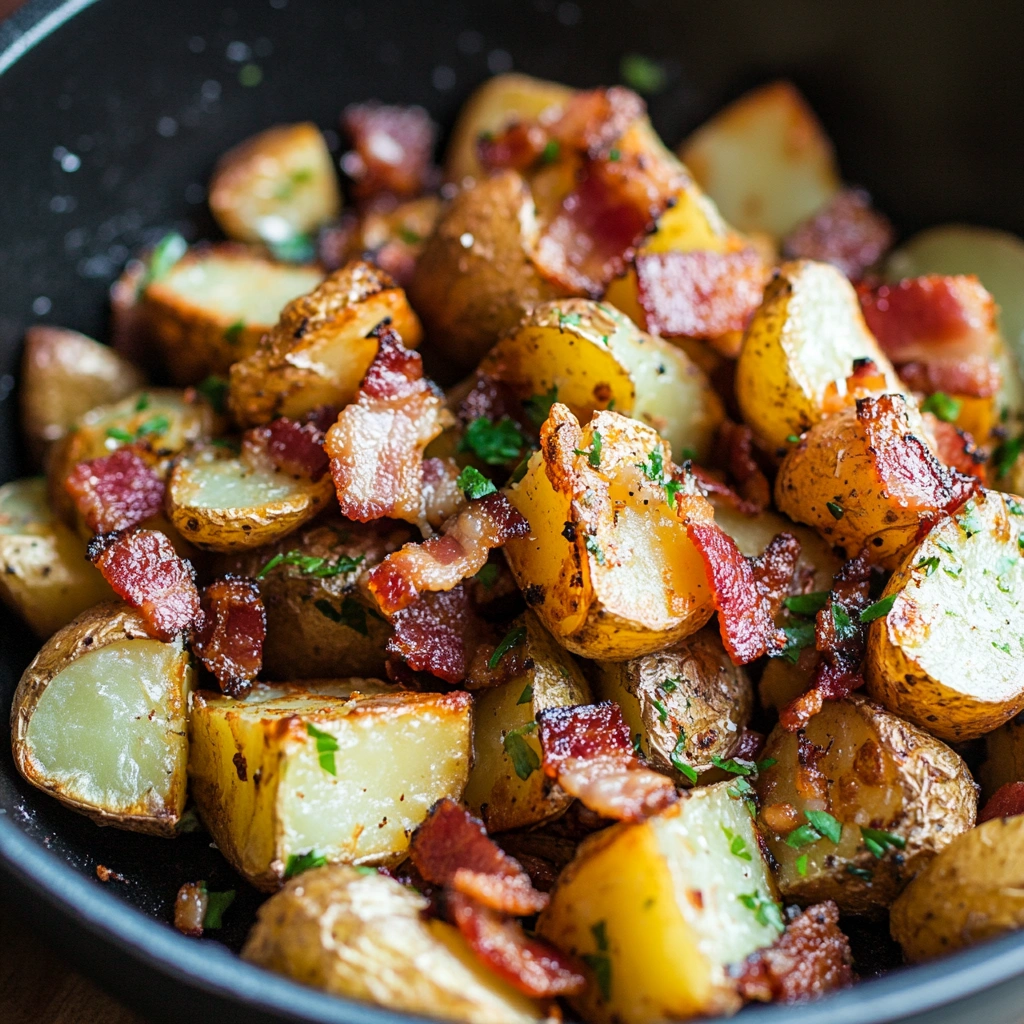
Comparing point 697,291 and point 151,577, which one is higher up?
point 151,577

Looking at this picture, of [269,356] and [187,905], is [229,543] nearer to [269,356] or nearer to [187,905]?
[269,356]

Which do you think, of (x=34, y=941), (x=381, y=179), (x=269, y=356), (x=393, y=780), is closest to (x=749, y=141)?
(x=381, y=179)

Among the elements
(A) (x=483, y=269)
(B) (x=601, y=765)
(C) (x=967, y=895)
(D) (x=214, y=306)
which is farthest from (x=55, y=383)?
(C) (x=967, y=895)

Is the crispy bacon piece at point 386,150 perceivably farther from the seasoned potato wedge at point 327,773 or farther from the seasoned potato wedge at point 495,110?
the seasoned potato wedge at point 327,773

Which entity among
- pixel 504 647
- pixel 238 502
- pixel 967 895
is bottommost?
pixel 967 895

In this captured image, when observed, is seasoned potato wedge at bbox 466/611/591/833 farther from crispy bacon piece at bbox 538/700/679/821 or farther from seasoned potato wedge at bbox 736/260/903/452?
seasoned potato wedge at bbox 736/260/903/452

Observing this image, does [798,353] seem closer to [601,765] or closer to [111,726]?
[601,765]
